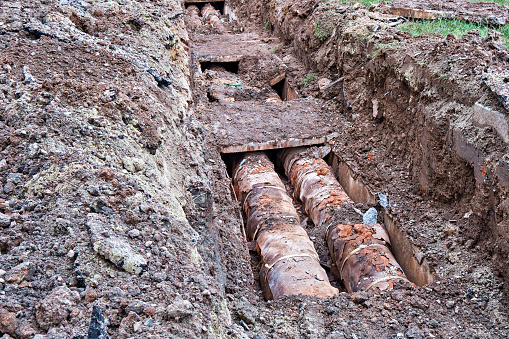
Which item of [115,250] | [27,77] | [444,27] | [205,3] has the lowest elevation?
[115,250]

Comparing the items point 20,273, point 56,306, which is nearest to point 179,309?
point 56,306

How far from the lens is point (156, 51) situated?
16.9ft

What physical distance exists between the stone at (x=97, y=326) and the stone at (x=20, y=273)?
1.31 feet

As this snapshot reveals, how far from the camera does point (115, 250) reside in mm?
2135

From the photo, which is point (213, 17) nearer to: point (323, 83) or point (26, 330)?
point (323, 83)

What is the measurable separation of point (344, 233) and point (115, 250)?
3.02 metres

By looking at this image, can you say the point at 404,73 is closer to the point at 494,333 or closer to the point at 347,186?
the point at 347,186

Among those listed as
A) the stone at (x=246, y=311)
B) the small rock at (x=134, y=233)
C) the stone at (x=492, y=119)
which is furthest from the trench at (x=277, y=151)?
the small rock at (x=134, y=233)

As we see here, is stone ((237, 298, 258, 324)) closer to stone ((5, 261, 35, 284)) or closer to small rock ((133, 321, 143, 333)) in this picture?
small rock ((133, 321, 143, 333))

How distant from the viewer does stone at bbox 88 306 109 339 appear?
1732 millimetres

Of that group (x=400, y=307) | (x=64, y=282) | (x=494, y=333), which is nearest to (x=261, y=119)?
(x=400, y=307)

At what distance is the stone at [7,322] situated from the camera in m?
1.68

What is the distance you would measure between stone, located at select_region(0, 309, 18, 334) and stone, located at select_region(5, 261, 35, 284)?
20cm

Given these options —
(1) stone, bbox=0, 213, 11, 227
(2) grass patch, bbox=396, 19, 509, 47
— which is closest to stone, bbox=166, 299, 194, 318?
(1) stone, bbox=0, 213, 11, 227
